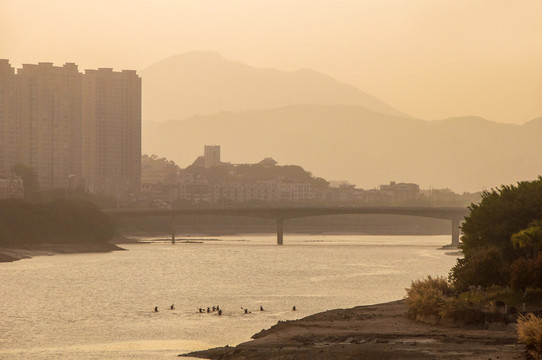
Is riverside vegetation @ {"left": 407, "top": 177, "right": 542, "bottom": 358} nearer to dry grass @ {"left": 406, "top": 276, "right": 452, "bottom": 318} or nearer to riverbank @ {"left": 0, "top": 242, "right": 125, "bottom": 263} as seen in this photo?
dry grass @ {"left": 406, "top": 276, "right": 452, "bottom": 318}

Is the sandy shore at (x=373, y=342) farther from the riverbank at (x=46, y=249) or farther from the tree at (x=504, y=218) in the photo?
the riverbank at (x=46, y=249)

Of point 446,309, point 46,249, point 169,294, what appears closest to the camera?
point 446,309

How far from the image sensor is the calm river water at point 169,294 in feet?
227

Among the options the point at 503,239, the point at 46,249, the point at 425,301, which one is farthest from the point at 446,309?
the point at 46,249

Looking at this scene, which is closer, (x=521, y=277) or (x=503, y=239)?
(x=521, y=277)

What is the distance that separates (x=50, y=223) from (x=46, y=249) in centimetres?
1022

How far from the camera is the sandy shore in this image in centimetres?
5438

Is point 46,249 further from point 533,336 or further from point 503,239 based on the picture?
point 533,336

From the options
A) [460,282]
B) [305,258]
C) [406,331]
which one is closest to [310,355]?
[406,331]

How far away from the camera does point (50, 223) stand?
7490 inches

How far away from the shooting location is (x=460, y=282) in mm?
80000

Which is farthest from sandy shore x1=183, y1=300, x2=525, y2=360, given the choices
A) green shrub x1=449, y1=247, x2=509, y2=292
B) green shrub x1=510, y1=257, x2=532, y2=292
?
green shrub x1=449, y1=247, x2=509, y2=292

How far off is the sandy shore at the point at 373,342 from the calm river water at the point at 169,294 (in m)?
4.37

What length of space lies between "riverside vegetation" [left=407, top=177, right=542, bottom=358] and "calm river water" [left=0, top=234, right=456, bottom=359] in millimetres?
11721
